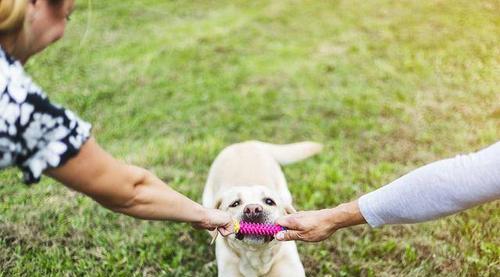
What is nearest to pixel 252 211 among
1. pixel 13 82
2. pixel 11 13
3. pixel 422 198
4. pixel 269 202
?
pixel 269 202

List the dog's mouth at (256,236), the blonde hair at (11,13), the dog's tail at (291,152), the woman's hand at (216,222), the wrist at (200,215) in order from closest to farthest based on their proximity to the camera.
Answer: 1. the blonde hair at (11,13)
2. the wrist at (200,215)
3. the woman's hand at (216,222)
4. the dog's mouth at (256,236)
5. the dog's tail at (291,152)

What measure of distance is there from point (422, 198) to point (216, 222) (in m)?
0.97

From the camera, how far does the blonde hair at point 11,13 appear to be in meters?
1.66

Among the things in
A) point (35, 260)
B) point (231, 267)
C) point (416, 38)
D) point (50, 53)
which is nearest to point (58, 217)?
point (35, 260)

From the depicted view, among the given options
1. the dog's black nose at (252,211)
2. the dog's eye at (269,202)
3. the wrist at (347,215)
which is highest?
the wrist at (347,215)

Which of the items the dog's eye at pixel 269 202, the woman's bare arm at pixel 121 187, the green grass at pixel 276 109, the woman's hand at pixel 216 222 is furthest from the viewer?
the green grass at pixel 276 109

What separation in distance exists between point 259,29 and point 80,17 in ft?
8.17

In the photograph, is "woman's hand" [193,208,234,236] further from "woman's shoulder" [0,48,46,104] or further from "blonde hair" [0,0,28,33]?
"blonde hair" [0,0,28,33]

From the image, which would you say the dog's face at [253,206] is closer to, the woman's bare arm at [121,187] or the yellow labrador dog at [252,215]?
the yellow labrador dog at [252,215]

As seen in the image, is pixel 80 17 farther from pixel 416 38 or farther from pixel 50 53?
pixel 416 38

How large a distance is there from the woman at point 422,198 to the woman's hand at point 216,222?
259 millimetres

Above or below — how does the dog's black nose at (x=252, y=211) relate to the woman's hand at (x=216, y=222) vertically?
below


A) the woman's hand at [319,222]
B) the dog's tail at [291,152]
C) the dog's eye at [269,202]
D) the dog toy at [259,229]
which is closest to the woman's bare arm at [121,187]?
the dog toy at [259,229]

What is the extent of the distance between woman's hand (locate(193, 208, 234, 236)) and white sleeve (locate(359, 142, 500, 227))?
667 millimetres
